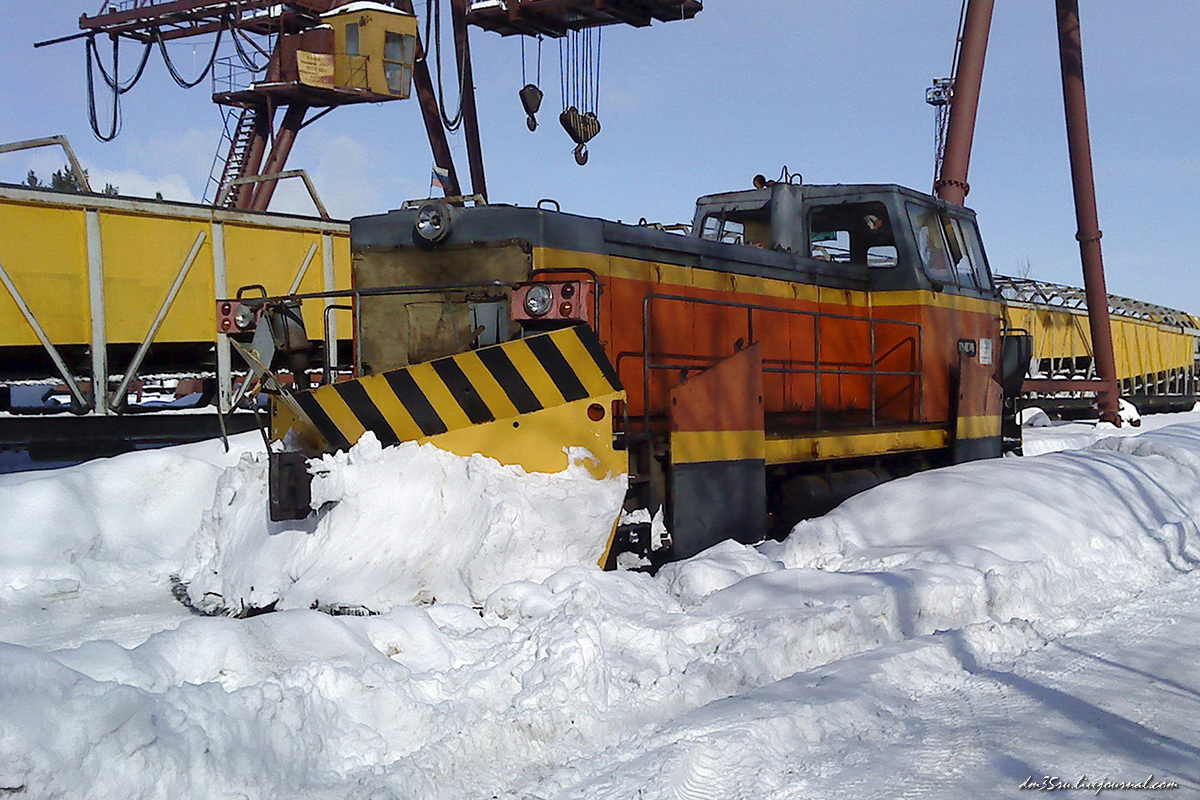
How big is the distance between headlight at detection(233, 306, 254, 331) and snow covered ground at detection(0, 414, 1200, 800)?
2.97 ft

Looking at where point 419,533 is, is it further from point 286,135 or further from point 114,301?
point 286,135

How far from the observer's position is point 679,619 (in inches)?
178

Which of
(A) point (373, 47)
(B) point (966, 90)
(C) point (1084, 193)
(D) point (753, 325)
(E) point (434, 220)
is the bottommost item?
(D) point (753, 325)

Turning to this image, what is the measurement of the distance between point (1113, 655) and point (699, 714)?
7.11 ft

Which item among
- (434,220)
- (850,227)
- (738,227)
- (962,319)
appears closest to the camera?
(434,220)

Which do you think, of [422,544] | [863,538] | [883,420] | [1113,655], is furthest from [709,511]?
[883,420]

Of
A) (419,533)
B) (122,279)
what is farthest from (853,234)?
(122,279)

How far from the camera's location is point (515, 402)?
5223 mm

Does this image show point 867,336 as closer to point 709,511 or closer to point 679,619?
point 709,511

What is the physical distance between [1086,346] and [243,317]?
24743mm

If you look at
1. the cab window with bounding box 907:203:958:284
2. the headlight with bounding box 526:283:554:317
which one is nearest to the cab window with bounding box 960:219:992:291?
the cab window with bounding box 907:203:958:284

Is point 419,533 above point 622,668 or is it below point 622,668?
above

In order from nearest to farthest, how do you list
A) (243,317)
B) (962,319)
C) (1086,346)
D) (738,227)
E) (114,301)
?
(243,317), (738,227), (962,319), (114,301), (1086,346)

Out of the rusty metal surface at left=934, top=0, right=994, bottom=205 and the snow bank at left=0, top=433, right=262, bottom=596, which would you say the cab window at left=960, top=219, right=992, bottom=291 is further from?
the snow bank at left=0, top=433, right=262, bottom=596
